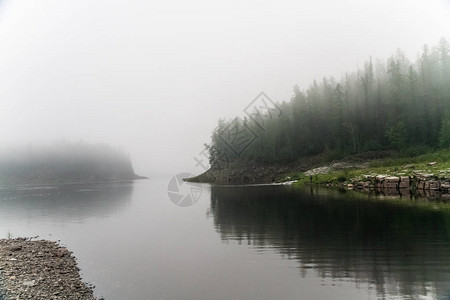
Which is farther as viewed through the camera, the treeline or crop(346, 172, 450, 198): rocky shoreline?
the treeline

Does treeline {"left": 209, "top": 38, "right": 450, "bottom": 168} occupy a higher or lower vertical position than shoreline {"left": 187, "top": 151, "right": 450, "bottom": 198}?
higher

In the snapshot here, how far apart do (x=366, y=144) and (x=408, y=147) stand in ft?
46.0

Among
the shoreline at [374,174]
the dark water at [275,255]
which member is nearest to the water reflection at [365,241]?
the dark water at [275,255]

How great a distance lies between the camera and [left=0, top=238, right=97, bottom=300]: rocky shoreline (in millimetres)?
13133

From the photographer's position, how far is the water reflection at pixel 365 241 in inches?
536

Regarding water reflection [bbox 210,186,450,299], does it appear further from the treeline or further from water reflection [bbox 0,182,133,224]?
the treeline

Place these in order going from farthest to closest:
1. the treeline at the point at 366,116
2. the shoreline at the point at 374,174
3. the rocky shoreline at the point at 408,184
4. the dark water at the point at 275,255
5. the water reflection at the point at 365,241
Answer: the treeline at the point at 366,116 < the shoreline at the point at 374,174 < the rocky shoreline at the point at 408,184 < the water reflection at the point at 365,241 < the dark water at the point at 275,255

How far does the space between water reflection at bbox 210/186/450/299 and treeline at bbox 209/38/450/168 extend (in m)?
61.5

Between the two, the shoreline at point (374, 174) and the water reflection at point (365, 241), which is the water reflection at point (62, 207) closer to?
the water reflection at point (365, 241)

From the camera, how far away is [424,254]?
1664 cm

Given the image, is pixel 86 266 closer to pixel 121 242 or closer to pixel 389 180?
pixel 121 242

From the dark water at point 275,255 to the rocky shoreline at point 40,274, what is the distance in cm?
104

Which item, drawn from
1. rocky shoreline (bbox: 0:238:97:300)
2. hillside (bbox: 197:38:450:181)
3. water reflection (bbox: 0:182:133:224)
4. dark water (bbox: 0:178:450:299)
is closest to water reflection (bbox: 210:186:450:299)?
dark water (bbox: 0:178:450:299)

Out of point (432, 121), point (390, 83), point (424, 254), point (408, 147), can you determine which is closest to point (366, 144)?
point (408, 147)
